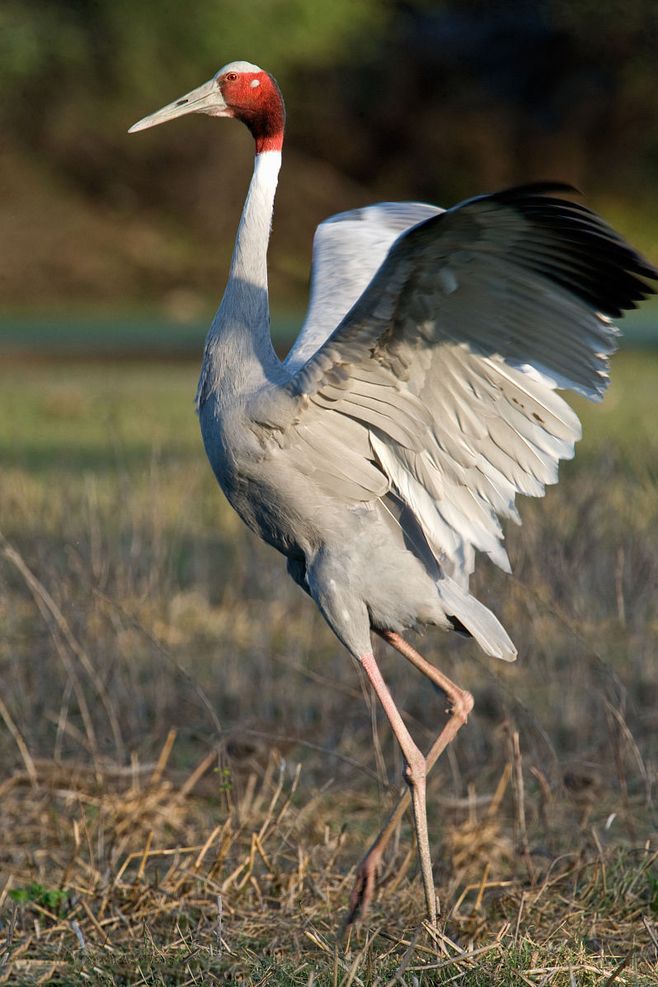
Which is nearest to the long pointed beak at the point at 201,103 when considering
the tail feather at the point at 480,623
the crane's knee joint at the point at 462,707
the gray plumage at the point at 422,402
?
the gray plumage at the point at 422,402

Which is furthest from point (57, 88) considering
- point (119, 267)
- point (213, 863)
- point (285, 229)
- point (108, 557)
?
point (213, 863)

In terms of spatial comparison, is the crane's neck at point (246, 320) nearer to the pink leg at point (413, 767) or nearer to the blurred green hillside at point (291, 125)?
the pink leg at point (413, 767)

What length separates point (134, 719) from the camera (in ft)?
17.1

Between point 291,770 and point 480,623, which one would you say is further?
point 291,770

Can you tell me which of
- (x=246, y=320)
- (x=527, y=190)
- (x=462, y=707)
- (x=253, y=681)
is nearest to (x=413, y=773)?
(x=462, y=707)

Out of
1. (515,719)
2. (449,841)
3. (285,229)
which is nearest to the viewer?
(449,841)

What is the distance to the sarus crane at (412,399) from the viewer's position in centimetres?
345

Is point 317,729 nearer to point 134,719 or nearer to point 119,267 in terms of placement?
point 134,719

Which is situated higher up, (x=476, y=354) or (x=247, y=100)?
(x=247, y=100)

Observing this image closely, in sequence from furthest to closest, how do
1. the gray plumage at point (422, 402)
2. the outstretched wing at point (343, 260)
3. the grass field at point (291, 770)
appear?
the outstretched wing at point (343, 260), the grass field at point (291, 770), the gray plumage at point (422, 402)

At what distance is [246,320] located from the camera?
12.7ft

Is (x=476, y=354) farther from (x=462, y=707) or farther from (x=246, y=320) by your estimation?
(x=462, y=707)

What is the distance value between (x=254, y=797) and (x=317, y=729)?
575 mm

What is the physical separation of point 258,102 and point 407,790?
6.41 ft
